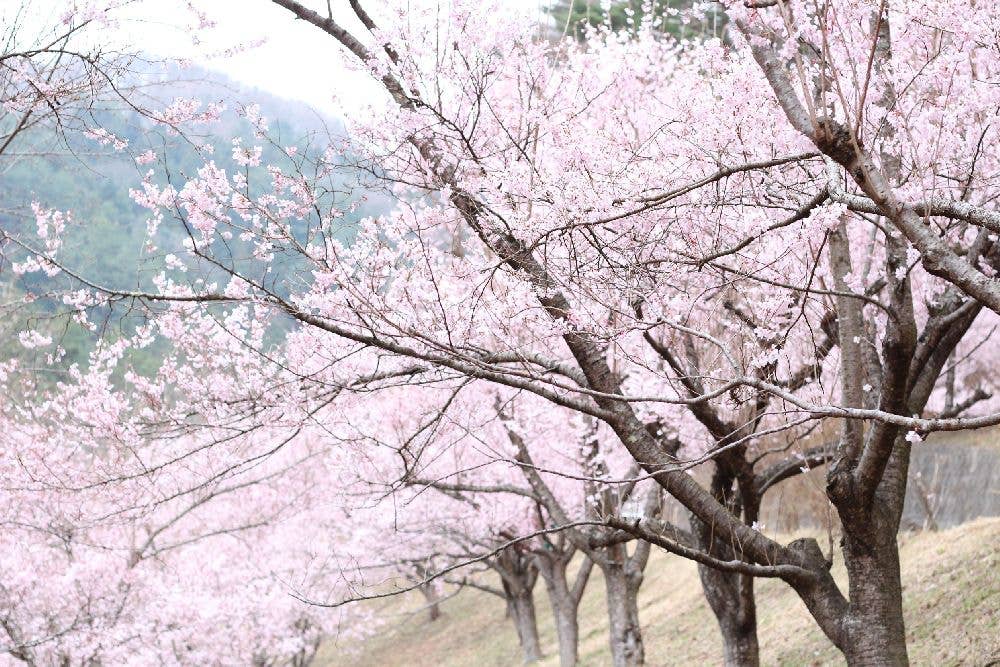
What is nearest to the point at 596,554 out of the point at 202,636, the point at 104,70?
the point at 104,70

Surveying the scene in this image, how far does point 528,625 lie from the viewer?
2030cm

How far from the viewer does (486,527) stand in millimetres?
17141

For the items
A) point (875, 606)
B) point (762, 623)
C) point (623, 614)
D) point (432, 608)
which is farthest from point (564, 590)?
point (432, 608)

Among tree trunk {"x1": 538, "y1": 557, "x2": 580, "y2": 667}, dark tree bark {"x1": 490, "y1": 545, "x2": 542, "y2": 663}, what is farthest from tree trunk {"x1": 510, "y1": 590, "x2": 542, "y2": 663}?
tree trunk {"x1": 538, "y1": 557, "x2": 580, "y2": 667}

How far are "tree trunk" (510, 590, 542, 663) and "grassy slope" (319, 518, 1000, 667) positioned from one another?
15.8 inches

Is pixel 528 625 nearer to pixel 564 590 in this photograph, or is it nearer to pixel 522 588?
pixel 522 588

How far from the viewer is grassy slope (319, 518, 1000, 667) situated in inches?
392

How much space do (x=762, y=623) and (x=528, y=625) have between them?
21.0 feet

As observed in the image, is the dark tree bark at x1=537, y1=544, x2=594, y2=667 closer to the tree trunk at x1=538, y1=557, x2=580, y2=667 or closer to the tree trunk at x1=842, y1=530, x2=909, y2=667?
the tree trunk at x1=538, y1=557, x2=580, y2=667

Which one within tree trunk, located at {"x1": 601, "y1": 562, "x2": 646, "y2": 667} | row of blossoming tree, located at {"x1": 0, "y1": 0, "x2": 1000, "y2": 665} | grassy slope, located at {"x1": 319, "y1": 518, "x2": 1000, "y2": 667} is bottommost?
grassy slope, located at {"x1": 319, "y1": 518, "x2": 1000, "y2": 667}

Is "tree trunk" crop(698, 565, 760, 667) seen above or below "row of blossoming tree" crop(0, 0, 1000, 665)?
below

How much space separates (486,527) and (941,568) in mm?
7362

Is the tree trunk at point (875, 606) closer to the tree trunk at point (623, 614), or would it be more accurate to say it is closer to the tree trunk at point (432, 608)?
the tree trunk at point (623, 614)

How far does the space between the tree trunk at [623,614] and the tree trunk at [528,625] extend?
26.3 ft
